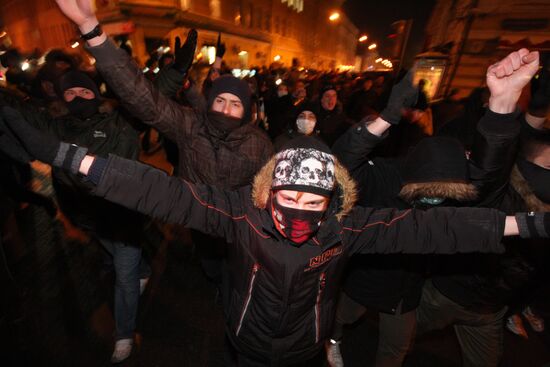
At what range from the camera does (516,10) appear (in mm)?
8609

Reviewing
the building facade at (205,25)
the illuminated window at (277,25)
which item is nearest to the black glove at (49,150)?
the building facade at (205,25)

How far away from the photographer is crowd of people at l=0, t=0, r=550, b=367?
149cm

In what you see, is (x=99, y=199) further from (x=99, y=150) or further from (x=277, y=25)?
(x=277, y=25)

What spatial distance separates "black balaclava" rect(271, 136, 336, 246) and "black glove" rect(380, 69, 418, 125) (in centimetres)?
63

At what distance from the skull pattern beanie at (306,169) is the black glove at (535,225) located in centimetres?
97

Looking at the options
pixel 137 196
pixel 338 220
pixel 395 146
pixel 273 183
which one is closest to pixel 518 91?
pixel 338 220

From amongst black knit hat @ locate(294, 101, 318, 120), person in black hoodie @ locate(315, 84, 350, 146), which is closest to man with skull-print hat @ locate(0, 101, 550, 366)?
person in black hoodie @ locate(315, 84, 350, 146)

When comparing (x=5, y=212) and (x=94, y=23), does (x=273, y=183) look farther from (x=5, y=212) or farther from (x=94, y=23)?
(x=5, y=212)

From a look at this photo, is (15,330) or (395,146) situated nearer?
(15,330)

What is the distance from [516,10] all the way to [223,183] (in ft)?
35.8

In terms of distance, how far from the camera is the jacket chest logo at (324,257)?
5.11 ft

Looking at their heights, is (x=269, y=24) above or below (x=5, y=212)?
above

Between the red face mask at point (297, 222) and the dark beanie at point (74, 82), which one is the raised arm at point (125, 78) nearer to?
the dark beanie at point (74, 82)

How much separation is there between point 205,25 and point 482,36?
1880cm
